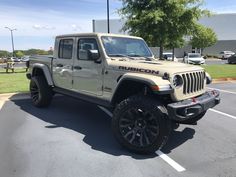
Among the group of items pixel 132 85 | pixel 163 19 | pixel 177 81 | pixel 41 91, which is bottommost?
pixel 41 91

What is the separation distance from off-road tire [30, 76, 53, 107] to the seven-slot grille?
4.13 metres

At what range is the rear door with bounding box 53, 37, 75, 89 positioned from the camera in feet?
23.9

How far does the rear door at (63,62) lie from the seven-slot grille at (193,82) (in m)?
2.80

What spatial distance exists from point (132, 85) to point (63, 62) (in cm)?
237

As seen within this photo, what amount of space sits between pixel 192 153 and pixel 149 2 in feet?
39.2

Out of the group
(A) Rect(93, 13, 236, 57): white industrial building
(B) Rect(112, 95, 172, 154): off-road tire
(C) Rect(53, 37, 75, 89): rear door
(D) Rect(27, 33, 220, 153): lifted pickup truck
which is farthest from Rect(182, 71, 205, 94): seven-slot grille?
(A) Rect(93, 13, 236, 57): white industrial building

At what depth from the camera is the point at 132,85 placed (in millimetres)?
5793

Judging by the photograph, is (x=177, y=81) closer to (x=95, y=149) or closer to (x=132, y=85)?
(x=132, y=85)

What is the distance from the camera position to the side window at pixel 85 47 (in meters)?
6.60

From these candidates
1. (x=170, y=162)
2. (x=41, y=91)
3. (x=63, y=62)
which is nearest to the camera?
(x=170, y=162)

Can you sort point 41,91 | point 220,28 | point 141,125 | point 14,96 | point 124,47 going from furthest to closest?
1. point 220,28
2. point 14,96
3. point 41,91
4. point 124,47
5. point 141,125

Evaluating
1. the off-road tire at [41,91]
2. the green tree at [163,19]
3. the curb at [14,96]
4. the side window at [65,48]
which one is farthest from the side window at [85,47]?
the green tree at [163,19]

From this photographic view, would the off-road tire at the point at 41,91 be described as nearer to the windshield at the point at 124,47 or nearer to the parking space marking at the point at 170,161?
the windshield at the point at 124,47

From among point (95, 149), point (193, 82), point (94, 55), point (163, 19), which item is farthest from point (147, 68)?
point (163, 19)
